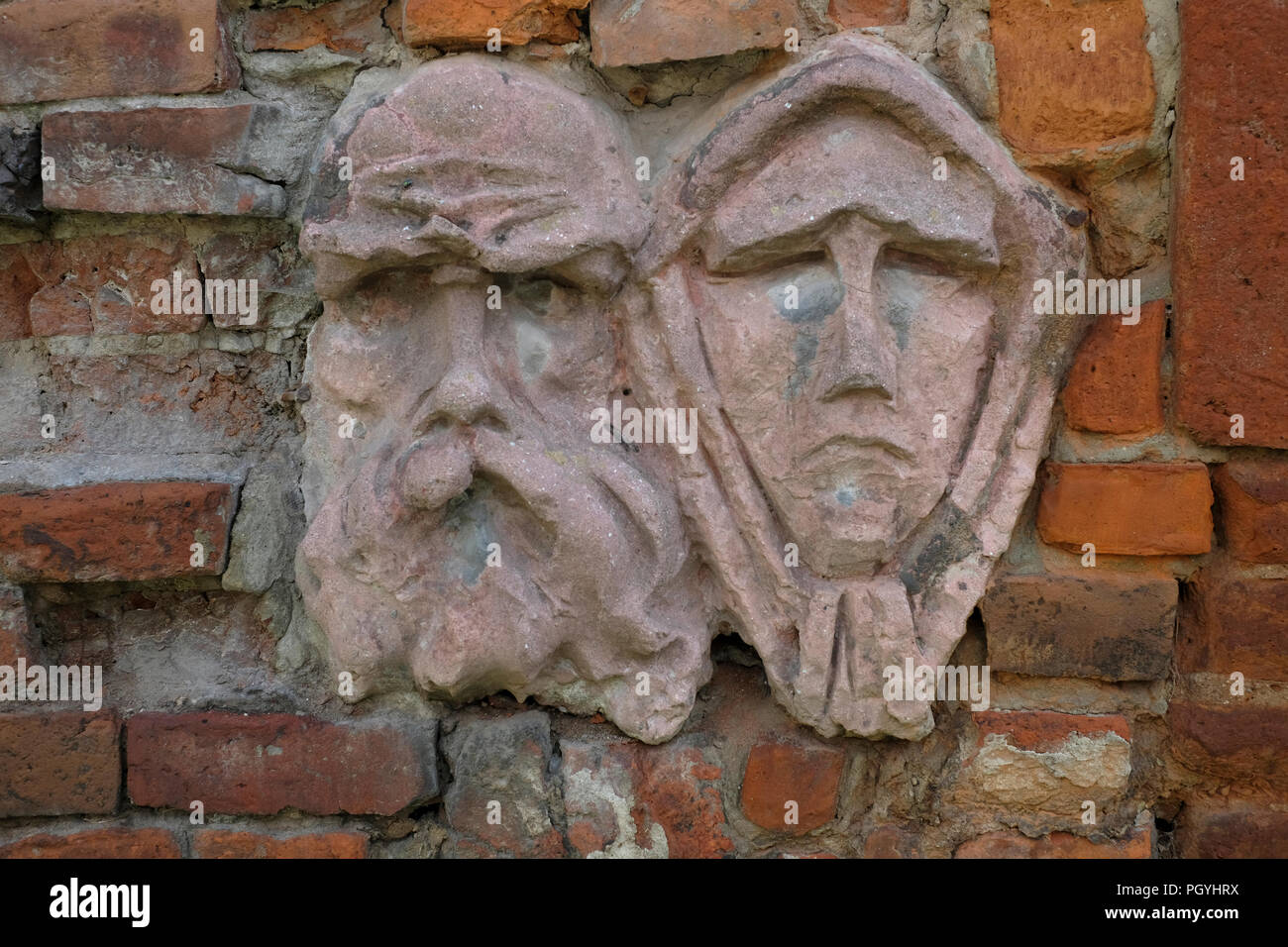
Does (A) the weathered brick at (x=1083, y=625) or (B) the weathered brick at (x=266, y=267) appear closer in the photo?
(A) the weathered brick at (x=1083, y=625)

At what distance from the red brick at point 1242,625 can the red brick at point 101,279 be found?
1323 millimetres

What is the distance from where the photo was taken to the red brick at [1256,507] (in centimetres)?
129

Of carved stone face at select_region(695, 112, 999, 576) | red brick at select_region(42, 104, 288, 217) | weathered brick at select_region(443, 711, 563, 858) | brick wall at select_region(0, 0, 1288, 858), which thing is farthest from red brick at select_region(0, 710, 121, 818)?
carved stone face at select_region(695, 112, 999, 576)

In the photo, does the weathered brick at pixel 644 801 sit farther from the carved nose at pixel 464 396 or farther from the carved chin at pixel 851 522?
the carved nose at pixel 464 396

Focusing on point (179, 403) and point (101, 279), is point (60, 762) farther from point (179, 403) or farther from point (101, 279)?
point (101, 279)

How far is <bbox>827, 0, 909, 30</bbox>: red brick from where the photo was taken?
4.32 ft

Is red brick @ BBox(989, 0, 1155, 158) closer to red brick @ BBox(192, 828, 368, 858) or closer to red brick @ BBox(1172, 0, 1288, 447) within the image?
red brick @ BBox(1172, 0, 1288, 447)

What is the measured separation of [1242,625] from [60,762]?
1.48 m

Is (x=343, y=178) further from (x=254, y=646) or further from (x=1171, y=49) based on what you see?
(x=1171, y=49)

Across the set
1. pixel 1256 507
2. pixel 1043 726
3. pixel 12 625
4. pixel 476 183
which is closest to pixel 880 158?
pixel 476 183

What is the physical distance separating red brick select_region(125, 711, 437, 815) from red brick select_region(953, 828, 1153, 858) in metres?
0.69

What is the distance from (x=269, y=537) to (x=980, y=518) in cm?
91

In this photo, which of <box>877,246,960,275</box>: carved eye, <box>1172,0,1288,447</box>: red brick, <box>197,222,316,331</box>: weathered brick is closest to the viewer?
<box>1172,0,1288,447</box>: red brick

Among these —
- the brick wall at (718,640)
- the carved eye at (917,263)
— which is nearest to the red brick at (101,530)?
the brick wall at (718,640)
